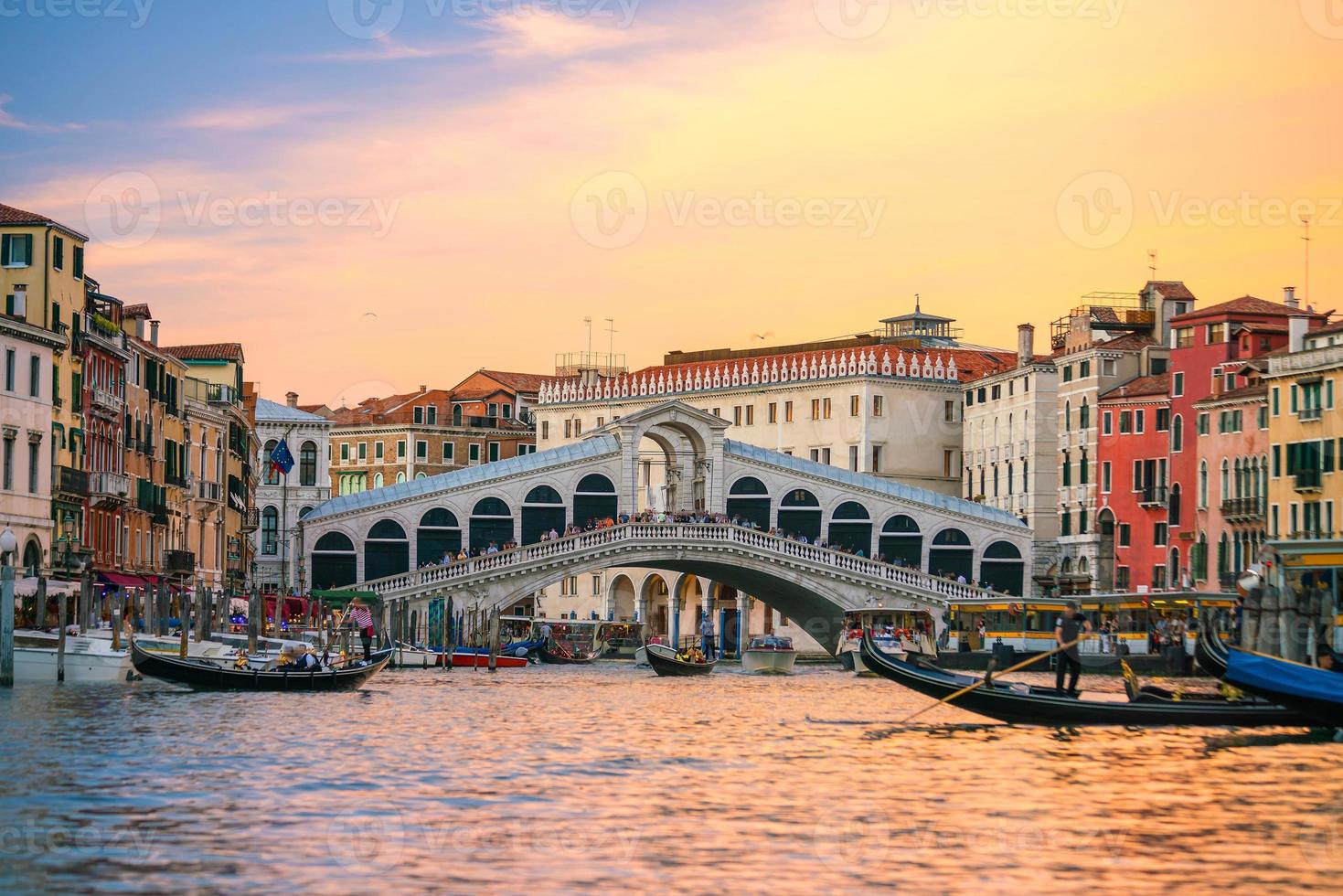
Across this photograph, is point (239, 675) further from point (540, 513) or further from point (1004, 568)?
point (1004, 568)

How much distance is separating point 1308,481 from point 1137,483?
14116 mm

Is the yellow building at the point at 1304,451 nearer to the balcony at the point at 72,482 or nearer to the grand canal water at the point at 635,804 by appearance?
the grand canal water at the point at 635,804

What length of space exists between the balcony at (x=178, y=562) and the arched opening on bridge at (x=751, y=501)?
66.6 feet

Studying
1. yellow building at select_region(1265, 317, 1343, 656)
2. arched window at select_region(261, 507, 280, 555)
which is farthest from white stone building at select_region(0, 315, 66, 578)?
arched window at select_region(261, 507, 280, 555)

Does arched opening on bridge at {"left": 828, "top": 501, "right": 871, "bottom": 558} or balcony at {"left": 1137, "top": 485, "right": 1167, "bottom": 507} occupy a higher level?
balcony at {"left": 1137, "top": 485, "right": 1167, "bottom": 507}

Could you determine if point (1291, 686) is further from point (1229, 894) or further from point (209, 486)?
point (209, 486)

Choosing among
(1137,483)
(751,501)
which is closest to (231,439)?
(751,501)

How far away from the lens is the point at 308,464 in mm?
90562

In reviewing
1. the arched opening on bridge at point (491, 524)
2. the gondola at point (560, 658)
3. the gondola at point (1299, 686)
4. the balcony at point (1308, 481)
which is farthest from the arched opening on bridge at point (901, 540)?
the gondola at point (1299, 686)

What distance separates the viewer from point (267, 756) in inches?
1070

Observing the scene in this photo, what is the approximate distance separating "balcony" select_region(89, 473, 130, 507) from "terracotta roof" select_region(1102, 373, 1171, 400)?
105 ft

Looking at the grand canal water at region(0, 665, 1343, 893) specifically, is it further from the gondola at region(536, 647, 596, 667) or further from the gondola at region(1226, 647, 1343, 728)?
the gondola at region(536, 647, 596, 667)

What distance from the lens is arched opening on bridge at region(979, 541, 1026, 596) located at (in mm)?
78688

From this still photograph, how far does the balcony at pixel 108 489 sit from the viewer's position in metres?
53.2
